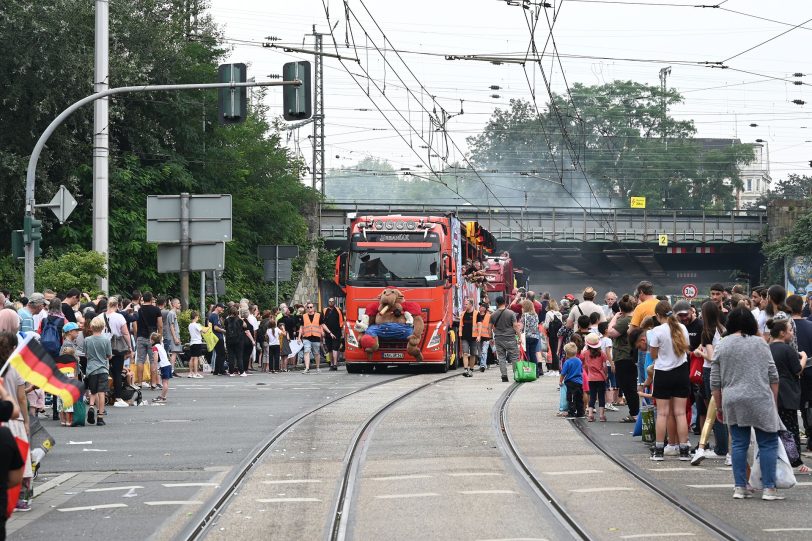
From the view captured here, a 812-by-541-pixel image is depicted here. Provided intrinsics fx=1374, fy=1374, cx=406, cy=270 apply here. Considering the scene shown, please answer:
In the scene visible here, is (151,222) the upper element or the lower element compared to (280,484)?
upper

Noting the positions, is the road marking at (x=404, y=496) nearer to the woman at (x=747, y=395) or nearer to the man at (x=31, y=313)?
the woman at (x=747, y=395)

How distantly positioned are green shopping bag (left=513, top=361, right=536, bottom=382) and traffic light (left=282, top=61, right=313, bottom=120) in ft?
22.7

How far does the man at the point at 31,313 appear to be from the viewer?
18.9 meters

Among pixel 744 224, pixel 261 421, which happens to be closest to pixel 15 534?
pixel 261 421

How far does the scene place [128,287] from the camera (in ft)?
141

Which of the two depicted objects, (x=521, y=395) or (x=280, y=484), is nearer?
(x=280, y=484)

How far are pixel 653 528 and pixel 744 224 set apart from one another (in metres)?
71.9

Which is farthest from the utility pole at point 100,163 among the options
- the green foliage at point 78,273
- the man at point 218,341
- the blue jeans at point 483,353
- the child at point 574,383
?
the child at point 574,383

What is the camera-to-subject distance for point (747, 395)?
1133 centimetres

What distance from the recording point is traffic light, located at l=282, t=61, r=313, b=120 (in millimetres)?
22484

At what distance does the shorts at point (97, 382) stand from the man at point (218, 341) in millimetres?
12299

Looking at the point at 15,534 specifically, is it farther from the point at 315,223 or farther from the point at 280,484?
the point at 315,223

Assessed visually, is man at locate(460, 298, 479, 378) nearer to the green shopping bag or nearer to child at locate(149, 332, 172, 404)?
the green shopping bag

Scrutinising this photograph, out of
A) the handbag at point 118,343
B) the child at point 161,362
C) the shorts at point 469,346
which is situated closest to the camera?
the handbag at point 118,343
